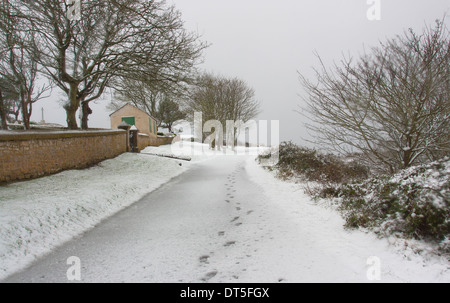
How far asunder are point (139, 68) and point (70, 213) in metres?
8.87

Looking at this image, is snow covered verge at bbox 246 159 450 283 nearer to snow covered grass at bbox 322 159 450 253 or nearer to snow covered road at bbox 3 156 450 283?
snow covered road at bbox 3 156 450 283

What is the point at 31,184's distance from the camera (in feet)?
A: 24.4

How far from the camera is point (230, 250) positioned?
405cm

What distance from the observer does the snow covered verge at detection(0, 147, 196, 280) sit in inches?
161

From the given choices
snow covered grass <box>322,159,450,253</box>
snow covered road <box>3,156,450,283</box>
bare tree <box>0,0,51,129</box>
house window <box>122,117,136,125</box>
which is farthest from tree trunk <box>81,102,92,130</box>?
snow covered grass <box>322,159,450,253</box>

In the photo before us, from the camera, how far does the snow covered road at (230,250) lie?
326 centimetres

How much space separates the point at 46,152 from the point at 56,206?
4213 millimetres

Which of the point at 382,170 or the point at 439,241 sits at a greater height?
the point at 382,170

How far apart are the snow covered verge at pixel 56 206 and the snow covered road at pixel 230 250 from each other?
33 centimetres

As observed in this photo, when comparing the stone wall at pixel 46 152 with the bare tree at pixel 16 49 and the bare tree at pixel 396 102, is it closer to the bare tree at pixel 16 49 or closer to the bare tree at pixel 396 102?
the bare tree at pixel 16 49

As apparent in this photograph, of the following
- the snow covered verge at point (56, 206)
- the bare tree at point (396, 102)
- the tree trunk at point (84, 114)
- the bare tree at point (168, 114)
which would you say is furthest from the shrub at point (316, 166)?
the bare tree at point (168, 114)
